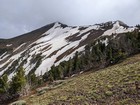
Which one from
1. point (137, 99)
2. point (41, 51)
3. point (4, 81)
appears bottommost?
point (137, 99)

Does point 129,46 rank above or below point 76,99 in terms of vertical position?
above

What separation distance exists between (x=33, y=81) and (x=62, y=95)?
6368cm

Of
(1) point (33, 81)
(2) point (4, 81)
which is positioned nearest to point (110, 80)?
(2) point (4, 81)

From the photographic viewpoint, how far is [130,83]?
35.7 m

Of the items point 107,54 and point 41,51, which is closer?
point 107,54

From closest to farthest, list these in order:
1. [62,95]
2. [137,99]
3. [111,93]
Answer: [137,99] → [111,93] → [62,95]

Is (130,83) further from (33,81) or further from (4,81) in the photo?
(33,81)

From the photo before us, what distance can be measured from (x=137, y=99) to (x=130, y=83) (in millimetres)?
5825

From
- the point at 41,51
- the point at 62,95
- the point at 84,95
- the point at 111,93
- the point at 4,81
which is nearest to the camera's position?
the point at 111,93

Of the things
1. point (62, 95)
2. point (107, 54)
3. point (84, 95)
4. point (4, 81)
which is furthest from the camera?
point (107, 54)

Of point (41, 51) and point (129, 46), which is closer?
point (129, 46)

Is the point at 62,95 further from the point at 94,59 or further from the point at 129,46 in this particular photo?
the point at 94,59

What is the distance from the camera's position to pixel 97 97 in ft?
112

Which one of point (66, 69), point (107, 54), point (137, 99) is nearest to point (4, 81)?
point (66, 69)
